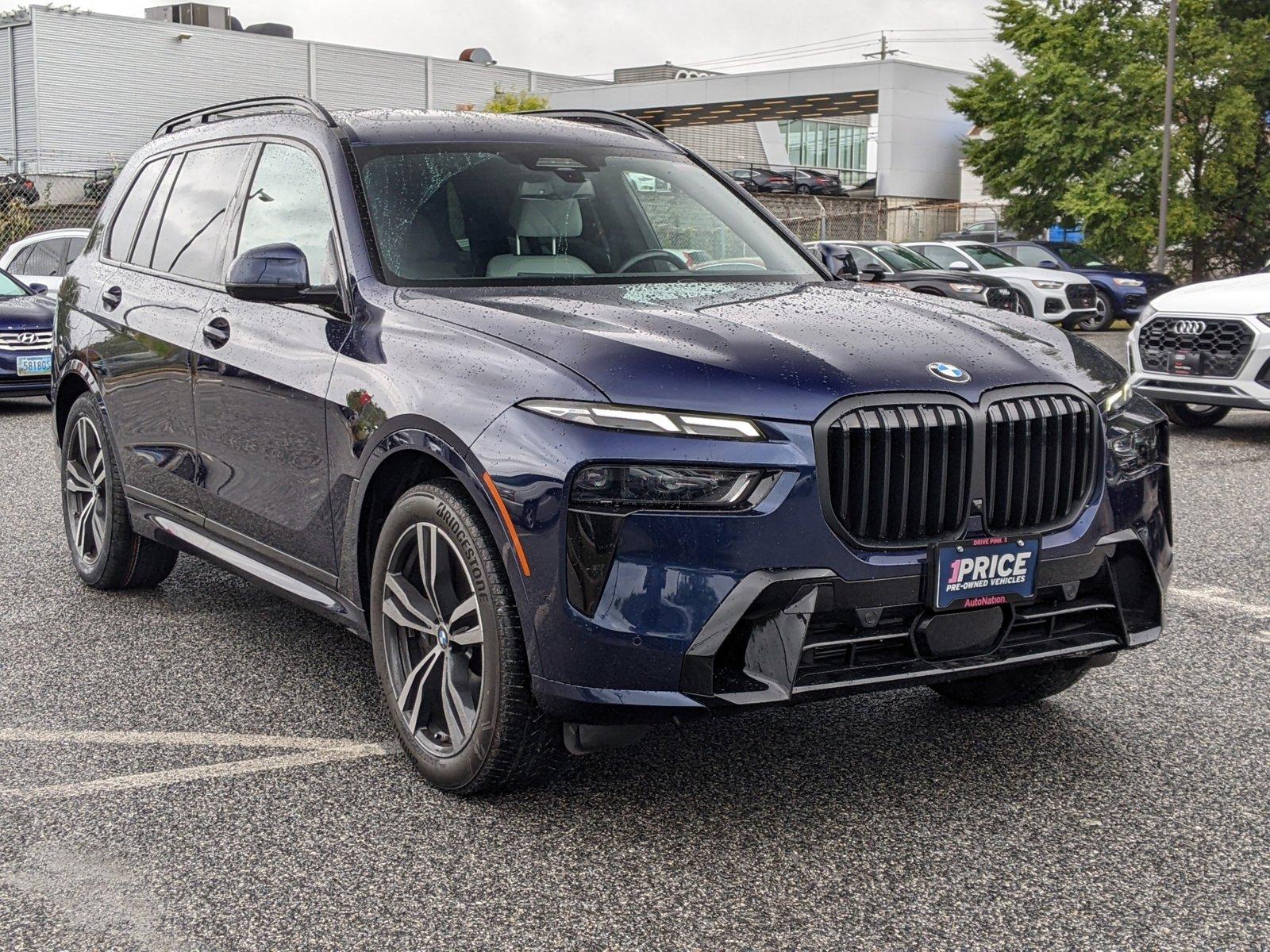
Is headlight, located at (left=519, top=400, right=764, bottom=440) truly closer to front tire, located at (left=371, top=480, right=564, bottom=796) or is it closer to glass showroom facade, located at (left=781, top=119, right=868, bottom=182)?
front tire, located at (left=371, top=480, right=564, bottom=796)

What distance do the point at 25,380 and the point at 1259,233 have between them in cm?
2567

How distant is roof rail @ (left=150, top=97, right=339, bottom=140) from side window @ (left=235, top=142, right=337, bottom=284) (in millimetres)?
153

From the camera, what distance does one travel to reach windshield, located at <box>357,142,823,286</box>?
4605 millimetres

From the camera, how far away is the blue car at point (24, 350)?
13445mm

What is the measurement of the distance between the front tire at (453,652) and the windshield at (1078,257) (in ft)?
76.9

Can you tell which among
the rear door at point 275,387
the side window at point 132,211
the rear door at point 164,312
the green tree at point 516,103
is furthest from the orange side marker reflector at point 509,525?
the green tree at point 516,103

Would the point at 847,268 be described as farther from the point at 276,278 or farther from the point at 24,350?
the point at 24,350

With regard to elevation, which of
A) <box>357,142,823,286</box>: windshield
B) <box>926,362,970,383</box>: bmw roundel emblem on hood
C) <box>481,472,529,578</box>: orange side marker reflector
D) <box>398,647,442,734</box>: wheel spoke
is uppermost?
<box>357,142,823,286</box>: windshield

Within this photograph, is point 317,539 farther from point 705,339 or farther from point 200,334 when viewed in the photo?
point 705,339

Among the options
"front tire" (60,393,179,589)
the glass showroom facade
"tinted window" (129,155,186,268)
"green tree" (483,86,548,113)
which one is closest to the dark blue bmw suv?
"tinted window" (129,155,186,268)

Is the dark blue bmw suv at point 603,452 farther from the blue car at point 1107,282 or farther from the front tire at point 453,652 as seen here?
the blue car at point 1107,282

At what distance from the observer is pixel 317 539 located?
4465mm

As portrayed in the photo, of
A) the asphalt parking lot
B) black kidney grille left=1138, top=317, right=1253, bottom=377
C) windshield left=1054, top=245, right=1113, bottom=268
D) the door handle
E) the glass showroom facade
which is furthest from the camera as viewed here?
the glass showroom facade

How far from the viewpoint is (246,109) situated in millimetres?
5863
